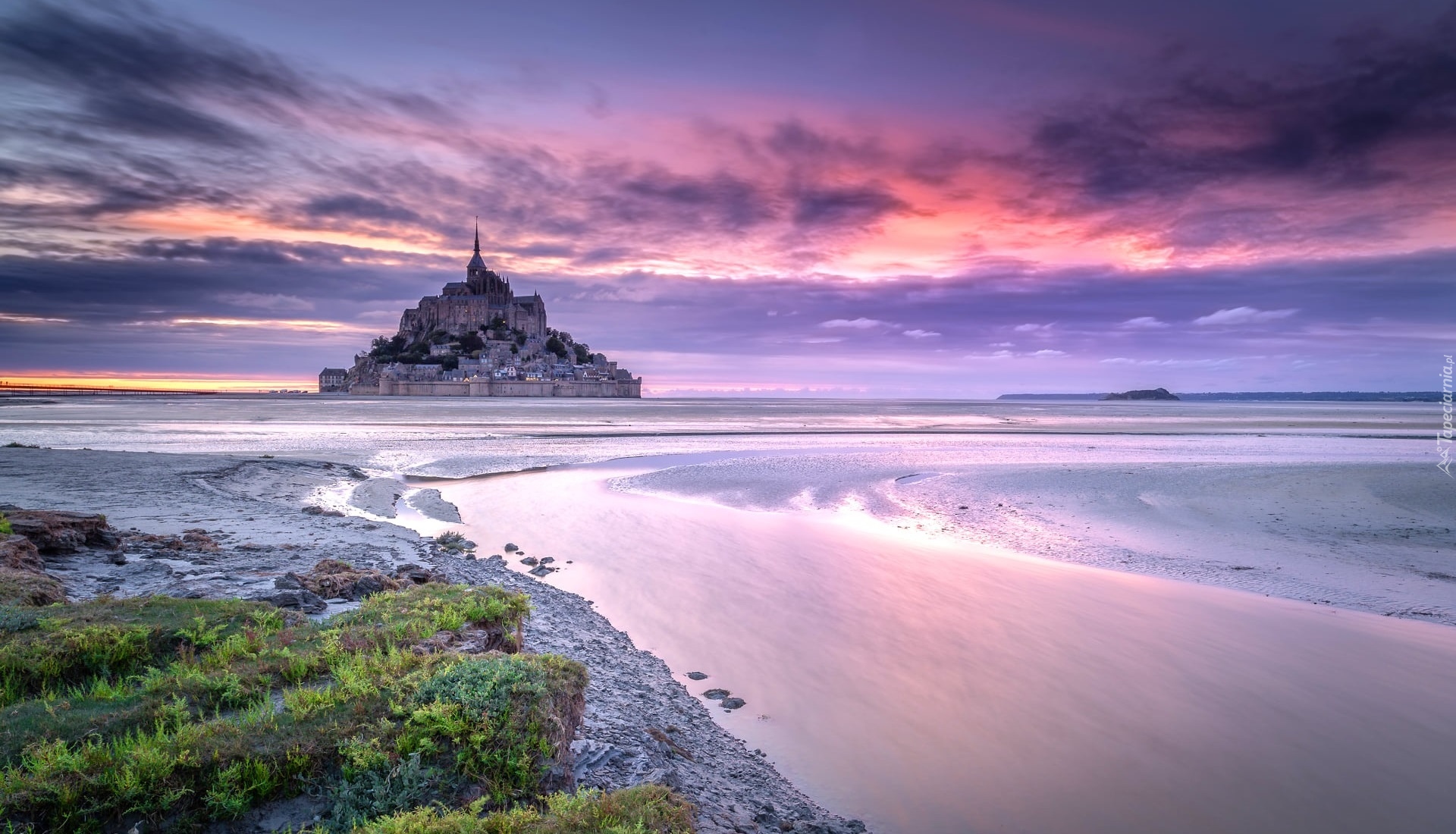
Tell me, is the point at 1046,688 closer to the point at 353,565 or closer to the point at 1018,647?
the point at 1018,647

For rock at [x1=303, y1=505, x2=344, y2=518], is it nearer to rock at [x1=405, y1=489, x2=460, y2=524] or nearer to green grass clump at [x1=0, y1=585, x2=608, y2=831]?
rock at [x1=405, y1=489, x2=460, y2=524]

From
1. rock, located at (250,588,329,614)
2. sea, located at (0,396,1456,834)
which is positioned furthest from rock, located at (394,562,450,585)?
sea, located at (0,396,1456,834)

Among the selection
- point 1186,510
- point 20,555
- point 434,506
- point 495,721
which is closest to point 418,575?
point 20,555

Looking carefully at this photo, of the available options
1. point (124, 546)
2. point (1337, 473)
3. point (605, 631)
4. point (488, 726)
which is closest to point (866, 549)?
point (605, 631)

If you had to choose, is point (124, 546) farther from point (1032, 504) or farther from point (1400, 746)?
point (1032, 504)

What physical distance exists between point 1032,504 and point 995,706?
44.6 ft

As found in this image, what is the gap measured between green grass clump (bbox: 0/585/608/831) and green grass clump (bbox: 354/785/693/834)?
397 mm

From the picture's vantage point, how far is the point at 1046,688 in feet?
26.0

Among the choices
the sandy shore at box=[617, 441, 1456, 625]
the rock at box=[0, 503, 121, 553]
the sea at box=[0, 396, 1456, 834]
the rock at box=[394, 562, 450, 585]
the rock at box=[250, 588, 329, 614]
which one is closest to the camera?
the sea at box=[0, 396, 1456, 834]

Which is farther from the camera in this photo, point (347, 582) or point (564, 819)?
point (347, 582)

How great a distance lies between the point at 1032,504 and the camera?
64.7 ft

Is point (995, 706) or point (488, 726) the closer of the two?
point (488, 726)

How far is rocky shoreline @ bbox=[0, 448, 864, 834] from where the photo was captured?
546cm

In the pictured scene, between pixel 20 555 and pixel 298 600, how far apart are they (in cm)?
418
